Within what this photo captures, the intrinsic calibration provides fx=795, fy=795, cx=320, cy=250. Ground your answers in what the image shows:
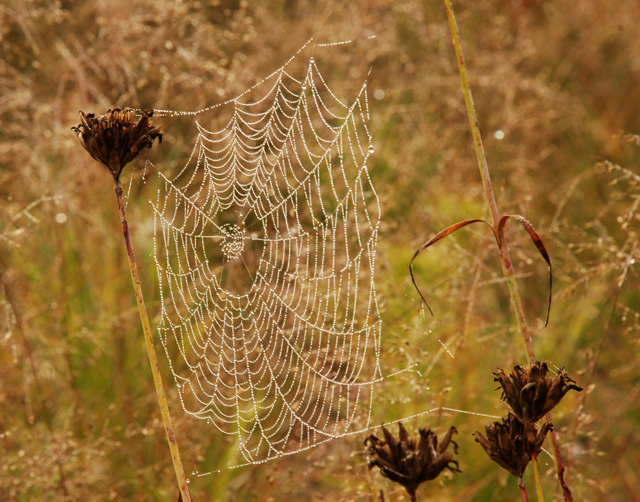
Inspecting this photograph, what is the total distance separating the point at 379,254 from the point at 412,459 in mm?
1386

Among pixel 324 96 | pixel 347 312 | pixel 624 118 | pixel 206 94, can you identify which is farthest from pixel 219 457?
pixel 624 118

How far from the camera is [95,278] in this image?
9.41 feet

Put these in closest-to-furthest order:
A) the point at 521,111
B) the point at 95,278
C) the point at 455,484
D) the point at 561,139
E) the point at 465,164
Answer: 1. the point at 455,484
2. the point at 95,278
3. the point at 465,164
4. the point at 521,111
5. the point at 561,139

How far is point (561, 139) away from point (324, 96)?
1.54 m

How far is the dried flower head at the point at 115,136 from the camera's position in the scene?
108 cm

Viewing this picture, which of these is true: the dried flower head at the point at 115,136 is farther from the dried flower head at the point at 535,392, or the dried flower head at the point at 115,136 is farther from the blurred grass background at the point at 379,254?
the blurred grass background at the point at 379,254

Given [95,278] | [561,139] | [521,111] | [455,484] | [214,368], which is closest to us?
[214,368]

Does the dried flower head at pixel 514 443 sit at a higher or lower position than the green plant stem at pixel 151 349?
lower

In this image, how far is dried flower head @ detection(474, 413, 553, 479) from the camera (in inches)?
39.3

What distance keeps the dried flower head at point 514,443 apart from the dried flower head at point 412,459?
0.07 meters

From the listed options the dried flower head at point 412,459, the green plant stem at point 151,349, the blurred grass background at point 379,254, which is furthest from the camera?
the blurred grass background at point 379,254

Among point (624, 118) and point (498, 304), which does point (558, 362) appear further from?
point (624, 118)

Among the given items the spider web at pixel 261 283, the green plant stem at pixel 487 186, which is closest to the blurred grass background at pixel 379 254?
the spider web at pixel 261 283

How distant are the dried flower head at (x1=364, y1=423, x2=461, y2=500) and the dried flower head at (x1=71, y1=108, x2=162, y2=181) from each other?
1.67ft
